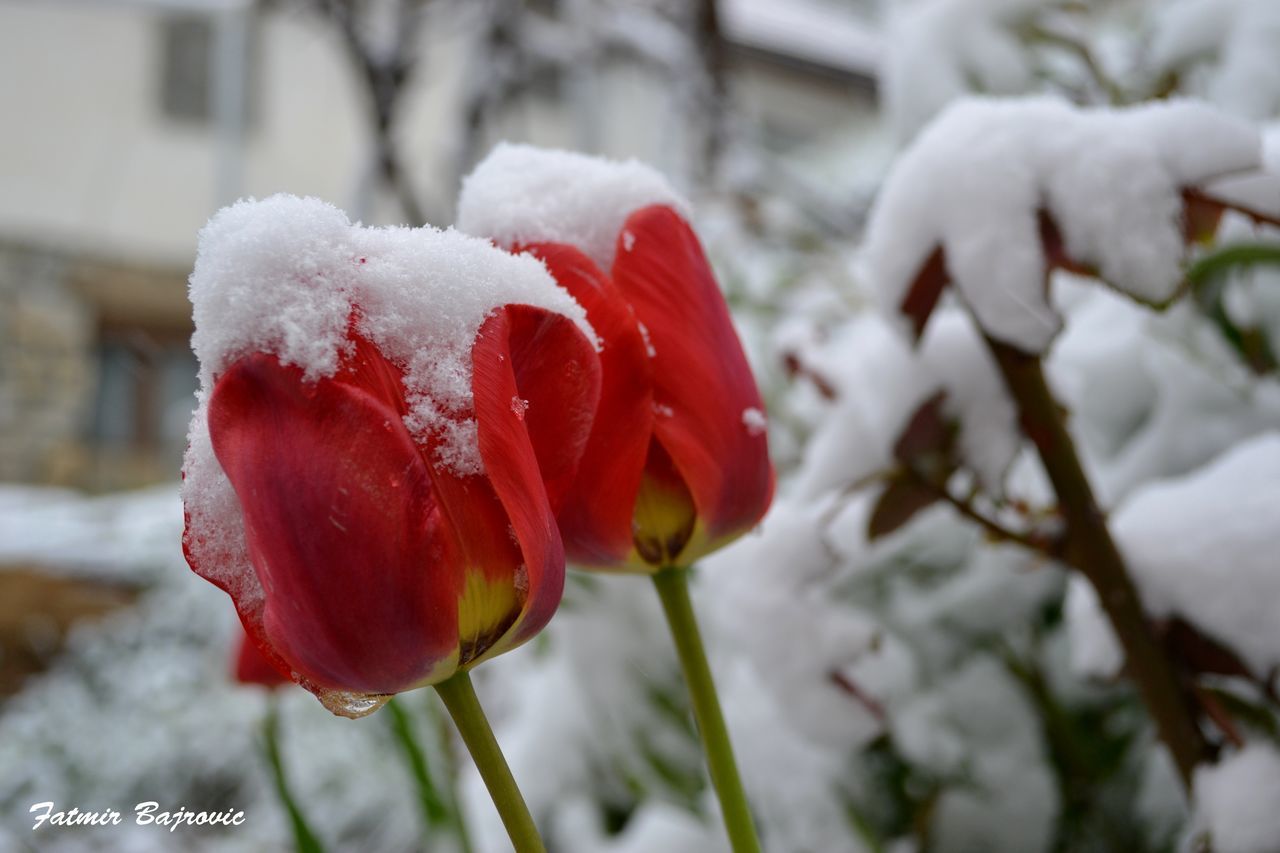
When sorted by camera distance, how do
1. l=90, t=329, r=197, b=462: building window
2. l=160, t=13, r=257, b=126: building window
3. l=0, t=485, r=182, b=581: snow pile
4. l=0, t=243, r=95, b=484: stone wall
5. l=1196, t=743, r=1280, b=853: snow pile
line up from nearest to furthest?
l=1196, t=743, r=1280, b=853: snow pile, l=0, t=485, r=182, b=581: snow pile, l=0, t=243, r=95, b=484: stone wall, l=90, t=329, r=197, b=462: building window, l=160, t=13, r=257, b=126: building window

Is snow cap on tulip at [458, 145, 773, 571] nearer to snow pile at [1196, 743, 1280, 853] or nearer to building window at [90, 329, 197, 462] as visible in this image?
snow pile at [1196, 743, 1280, 853]

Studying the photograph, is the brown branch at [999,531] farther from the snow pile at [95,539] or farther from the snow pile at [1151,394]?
the snow pile at [95,539]

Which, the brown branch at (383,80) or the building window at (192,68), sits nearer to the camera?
the brown branch at (383,80)

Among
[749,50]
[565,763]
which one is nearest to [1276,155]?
[565,763]

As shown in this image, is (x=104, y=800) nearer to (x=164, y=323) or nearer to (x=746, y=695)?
(x=746, y=695)

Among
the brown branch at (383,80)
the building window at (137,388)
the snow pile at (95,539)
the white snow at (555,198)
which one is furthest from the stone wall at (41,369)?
the white snow at (555,198)

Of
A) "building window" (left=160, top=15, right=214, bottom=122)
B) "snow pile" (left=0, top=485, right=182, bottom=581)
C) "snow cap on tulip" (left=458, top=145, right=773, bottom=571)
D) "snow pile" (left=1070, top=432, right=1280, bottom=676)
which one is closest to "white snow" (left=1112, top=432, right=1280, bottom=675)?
"snow pile" (left=1070, top=432, right=1280, bottom=676)
